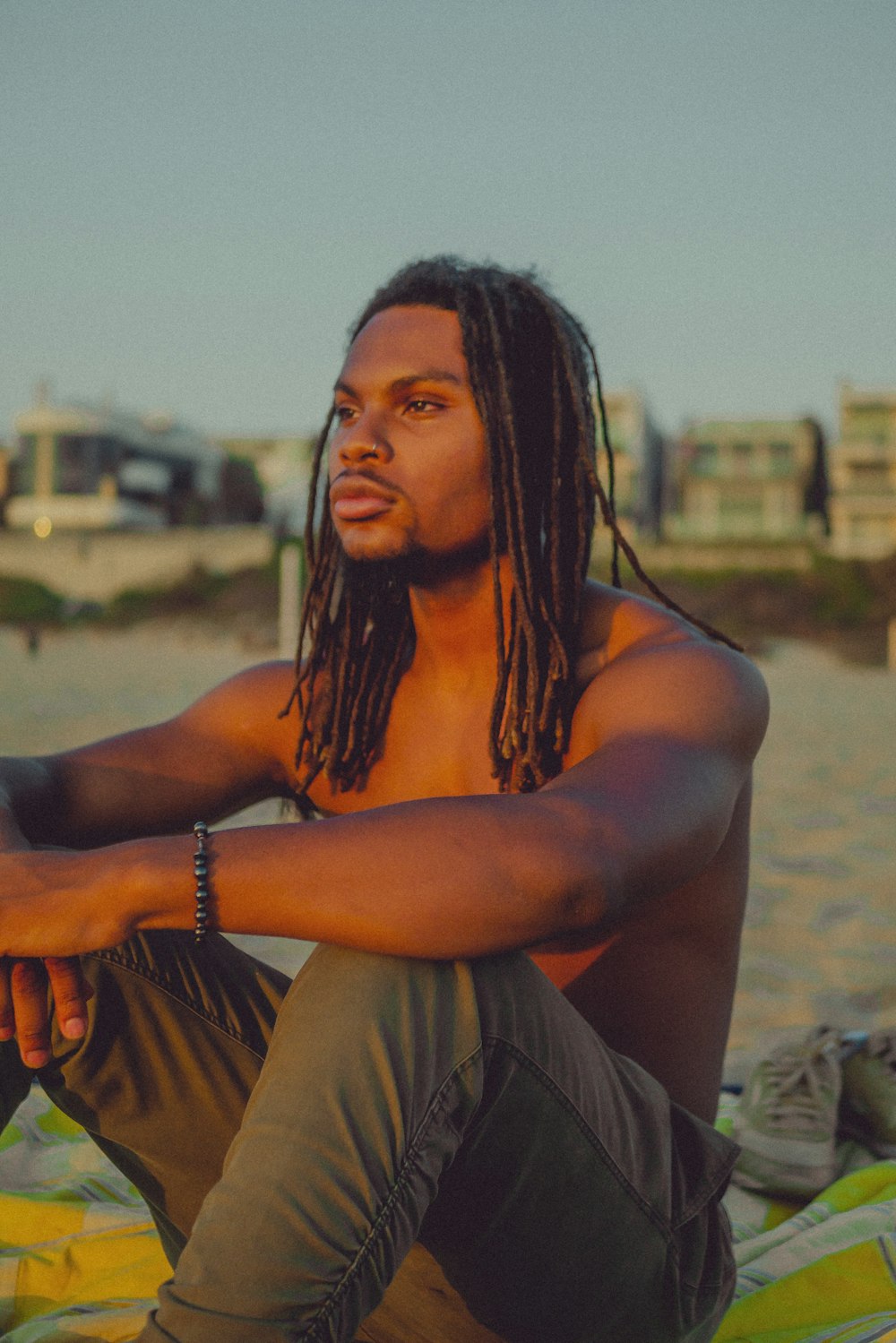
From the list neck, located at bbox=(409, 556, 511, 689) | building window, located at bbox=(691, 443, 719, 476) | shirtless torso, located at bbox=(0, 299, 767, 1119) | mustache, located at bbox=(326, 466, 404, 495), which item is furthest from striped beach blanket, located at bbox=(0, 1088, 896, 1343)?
building window, located at bbox=(691, 443, 719, 476)

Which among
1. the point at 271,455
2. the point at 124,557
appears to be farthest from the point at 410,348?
the point at 271,455

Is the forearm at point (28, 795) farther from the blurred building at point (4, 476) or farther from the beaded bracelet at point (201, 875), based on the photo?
the blurred building at point (4, 476)

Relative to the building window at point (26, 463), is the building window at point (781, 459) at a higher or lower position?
higher

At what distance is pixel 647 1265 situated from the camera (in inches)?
60.4

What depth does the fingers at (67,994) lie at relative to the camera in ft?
5.14

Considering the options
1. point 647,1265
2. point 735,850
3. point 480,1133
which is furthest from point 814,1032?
point 480,1133

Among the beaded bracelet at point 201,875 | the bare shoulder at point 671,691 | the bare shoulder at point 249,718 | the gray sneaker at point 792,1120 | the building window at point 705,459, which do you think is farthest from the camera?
the building window at point 705,459

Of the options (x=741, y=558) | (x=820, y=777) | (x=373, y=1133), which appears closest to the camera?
(x=373, y=1133)

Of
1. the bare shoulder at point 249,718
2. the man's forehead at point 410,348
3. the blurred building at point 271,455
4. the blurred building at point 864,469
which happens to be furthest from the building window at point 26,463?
the man's forehead at point 410,348

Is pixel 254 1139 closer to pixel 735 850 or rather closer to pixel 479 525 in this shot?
pixel 735 850

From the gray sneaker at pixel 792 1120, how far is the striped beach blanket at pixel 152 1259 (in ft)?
0.16

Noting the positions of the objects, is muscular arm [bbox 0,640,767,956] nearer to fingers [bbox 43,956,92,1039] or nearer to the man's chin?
fingers [bbox 43,956,92,1039]

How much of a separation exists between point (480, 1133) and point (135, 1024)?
50 centimetres

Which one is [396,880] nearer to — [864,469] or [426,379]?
[426,379]
